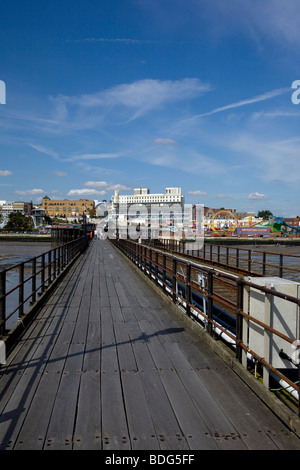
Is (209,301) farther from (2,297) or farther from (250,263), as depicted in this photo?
(250,263)

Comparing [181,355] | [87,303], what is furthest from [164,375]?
[87,303]

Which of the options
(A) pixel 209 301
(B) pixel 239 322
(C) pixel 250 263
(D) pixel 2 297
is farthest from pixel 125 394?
(C) pixel 250 263

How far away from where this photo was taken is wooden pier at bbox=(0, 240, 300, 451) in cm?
303

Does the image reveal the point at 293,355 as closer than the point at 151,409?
No

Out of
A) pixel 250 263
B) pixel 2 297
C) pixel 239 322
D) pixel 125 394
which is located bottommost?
pixel 125 394

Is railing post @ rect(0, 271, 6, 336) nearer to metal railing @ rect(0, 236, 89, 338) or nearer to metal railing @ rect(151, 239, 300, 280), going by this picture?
metal railing @ rect(0, 236, 89, 338)

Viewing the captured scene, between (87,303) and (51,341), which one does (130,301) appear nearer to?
(87,303)

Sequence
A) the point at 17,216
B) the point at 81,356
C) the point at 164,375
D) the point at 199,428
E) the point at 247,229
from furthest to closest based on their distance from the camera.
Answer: the point at 17,216 < the point at 247,229 < the point at 81,356 < the point at 164,375 < the point at 199,428

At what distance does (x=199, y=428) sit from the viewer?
10.5ft

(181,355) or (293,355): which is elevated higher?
(293,355)

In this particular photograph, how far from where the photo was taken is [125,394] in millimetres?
3869

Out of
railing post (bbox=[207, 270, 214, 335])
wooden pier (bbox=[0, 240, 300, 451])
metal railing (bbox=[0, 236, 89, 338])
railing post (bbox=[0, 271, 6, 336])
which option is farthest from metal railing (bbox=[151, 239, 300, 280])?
railing post (bbox=[0, 271, 6, 336])

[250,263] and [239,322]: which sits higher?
[239,322]
